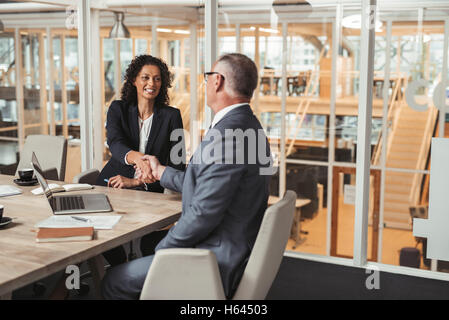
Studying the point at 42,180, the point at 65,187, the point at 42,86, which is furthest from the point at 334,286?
the point at 42,86

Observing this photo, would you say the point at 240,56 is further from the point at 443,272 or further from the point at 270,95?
the point at 270,95

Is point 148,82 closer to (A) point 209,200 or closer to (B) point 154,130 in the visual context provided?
(B) point 154,130

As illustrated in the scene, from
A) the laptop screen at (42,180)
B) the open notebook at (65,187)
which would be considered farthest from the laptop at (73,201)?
the open notebook at (65,187)

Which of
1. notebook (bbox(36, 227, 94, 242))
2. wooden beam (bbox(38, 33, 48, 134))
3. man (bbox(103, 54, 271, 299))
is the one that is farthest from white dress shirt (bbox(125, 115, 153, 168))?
wooden beam (bbox(38, 33, 48, 134))

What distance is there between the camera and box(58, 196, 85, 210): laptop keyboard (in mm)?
2678

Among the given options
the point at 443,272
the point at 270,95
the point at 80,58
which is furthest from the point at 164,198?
the point at 270,95

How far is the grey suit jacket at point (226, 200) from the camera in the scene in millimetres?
2166

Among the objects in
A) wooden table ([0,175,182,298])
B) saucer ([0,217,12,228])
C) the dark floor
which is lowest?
the dark floor

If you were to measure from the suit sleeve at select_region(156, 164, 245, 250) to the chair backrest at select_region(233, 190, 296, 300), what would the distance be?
177mm

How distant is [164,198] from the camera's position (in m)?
2.94

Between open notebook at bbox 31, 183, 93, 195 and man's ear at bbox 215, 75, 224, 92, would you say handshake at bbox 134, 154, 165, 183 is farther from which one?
man's ear at bbox 215, 75, 224, 92

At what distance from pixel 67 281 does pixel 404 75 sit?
6293 millimetres

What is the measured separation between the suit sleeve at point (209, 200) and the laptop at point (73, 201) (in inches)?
23.3

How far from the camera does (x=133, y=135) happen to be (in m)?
3.48
